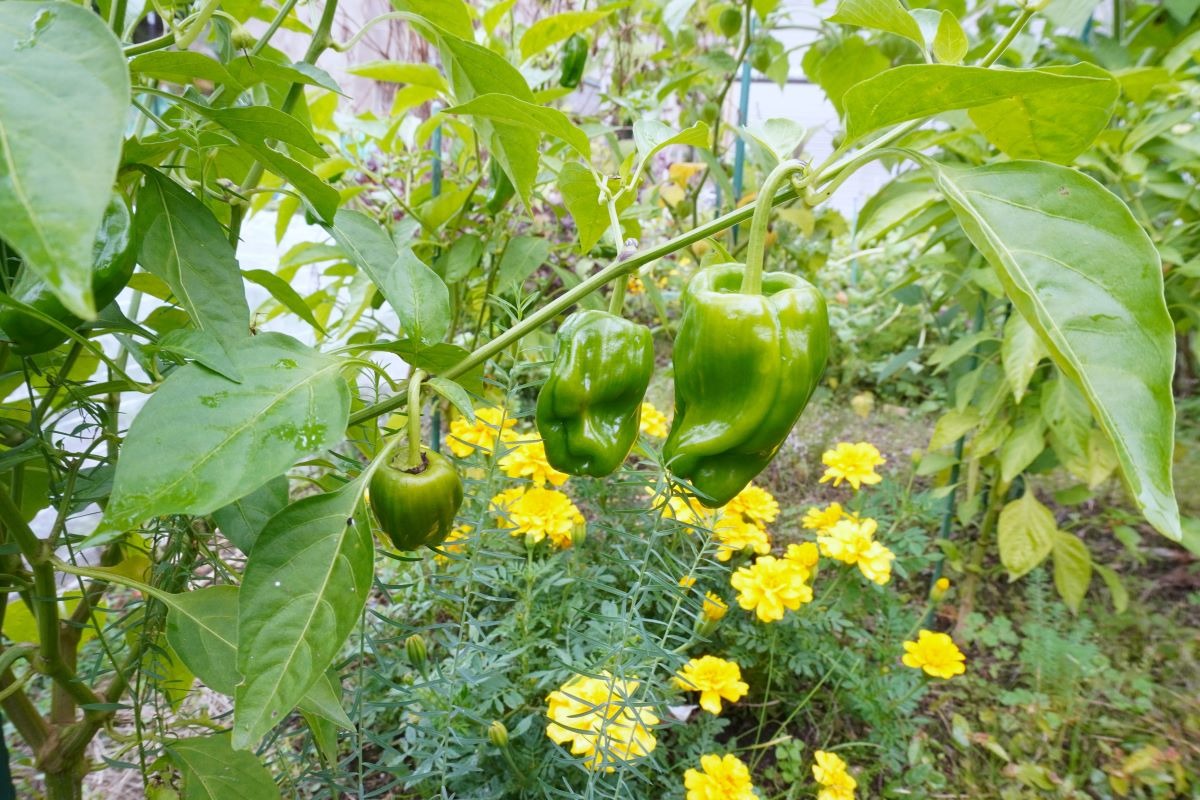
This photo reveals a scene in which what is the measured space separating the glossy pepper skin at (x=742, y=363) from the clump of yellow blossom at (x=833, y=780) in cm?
59

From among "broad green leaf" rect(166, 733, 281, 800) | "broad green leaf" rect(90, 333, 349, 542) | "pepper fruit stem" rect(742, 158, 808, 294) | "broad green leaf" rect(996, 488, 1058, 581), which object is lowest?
"broad green leaf" rect(996, 488, 1058, 581)

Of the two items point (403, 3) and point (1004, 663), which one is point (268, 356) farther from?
point (1004, 663)

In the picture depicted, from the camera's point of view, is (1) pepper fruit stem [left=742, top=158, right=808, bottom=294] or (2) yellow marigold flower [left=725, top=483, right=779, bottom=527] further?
(2) yellow marigold flower [left=725, top=483, right=779, bottom=527]

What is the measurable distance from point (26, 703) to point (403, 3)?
54 centimetres

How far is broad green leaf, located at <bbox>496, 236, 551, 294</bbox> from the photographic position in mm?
938

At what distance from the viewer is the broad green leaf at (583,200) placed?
0.45 m

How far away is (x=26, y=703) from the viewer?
51 cm

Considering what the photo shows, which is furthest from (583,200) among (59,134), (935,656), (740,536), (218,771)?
(935,656)

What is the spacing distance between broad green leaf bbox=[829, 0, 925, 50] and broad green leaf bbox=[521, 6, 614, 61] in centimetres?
56

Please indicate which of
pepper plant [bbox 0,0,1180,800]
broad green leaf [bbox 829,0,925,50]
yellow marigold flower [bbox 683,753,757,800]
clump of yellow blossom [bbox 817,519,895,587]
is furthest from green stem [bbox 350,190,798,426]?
clump of yellow blossom [bbox 817,519,895,587]

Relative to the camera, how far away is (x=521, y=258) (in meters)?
0.95

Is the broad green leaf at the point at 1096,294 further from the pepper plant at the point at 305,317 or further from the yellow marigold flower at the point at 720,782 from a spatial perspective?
the yellow marigold flower at the point at 720,782

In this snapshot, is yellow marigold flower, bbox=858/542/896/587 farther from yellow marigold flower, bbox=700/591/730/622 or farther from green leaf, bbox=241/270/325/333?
green leaf, bbox=241/270/325/333

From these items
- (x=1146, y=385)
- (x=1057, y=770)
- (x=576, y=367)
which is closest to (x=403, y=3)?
(x=576, y=367)
